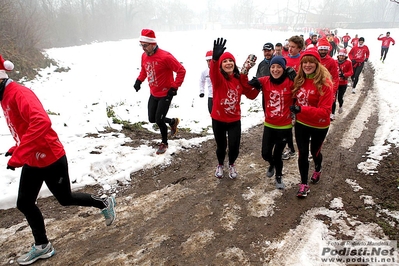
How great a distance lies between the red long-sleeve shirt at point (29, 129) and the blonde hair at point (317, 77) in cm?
317

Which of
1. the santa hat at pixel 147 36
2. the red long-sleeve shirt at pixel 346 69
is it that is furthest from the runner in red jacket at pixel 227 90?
the red long-sleeve shirt at pixel 346 69

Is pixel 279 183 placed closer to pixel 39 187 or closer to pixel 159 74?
pixel 159 74

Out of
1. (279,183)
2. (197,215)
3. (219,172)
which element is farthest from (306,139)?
(197,215)

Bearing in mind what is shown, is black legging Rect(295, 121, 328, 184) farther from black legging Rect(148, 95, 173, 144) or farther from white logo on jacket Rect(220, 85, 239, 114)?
black legging Rect(148, 95, 173, 144)

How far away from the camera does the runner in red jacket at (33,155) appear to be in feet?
8.82

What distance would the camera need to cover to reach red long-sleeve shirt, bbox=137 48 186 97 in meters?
5.59

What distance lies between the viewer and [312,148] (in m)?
4.30

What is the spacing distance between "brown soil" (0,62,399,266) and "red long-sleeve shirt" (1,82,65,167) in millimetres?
1252

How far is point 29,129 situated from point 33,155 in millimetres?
357

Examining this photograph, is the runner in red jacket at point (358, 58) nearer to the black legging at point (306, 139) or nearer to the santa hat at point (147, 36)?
the black legging at point (306, 139)

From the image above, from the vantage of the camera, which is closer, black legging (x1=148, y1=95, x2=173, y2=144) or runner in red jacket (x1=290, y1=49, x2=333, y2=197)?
runner in red jacket (x1=290, y1=49, x2=333, y2=197)

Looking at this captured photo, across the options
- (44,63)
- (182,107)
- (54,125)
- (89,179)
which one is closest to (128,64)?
(44,63)

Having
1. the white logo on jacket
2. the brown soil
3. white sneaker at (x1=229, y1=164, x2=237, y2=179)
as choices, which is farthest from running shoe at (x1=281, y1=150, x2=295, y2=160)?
the white logo on jacket

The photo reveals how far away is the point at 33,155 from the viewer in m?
2.89
